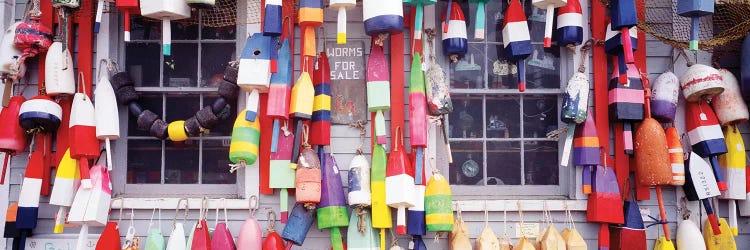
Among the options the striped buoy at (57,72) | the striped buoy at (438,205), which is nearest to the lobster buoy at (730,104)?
the striped buoy at (438,205)

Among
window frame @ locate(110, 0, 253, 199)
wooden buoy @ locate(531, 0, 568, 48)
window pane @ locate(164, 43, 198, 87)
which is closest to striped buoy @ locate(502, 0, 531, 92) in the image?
wooden buoy @ locate(531, 0, 568, 48)

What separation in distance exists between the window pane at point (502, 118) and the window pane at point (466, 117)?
0.08 metres

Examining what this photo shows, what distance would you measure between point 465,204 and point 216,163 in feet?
5.76

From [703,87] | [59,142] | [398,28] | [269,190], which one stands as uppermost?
[398,28]

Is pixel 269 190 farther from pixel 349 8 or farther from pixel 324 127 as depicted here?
pixel 349 8

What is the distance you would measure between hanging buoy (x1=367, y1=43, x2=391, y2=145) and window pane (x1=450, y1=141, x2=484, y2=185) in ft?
2.08

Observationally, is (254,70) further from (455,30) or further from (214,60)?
(455,30)

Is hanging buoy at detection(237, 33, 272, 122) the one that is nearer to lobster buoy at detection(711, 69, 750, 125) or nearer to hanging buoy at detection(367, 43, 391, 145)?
hanging buoy at detection(367, 43, 391, 145)

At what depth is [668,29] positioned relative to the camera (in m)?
5.51

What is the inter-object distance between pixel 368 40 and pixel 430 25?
443 millimetres

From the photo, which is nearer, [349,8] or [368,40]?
[349,8]

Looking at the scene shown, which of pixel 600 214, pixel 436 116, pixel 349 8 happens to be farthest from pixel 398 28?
pixel 600 214

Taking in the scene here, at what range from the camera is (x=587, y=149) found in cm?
522

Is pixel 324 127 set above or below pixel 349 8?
below
